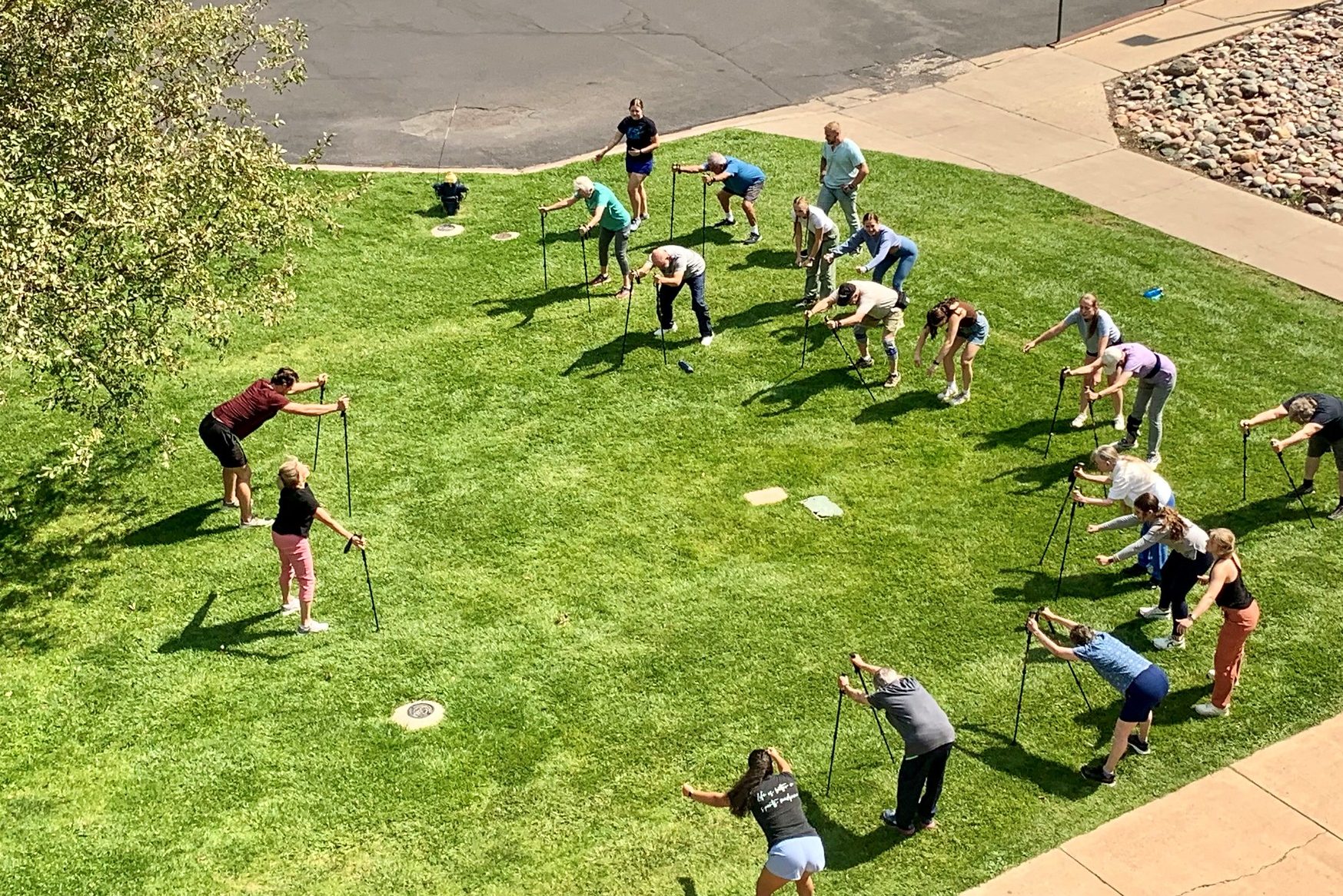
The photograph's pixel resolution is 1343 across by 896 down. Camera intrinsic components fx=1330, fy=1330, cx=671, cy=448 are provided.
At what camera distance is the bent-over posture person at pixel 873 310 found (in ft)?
54.3

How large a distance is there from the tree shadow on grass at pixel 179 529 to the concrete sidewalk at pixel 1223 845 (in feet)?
29.1

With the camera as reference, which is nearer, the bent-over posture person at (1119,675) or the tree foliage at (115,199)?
the bent-over posture person at (1119,675)

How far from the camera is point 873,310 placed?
16.6m

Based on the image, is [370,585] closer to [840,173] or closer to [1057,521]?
[1057,521]

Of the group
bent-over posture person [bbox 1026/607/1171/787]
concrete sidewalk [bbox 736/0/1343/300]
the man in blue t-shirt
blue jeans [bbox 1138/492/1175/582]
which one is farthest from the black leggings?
the man in blue t-shirt

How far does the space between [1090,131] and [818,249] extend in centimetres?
895

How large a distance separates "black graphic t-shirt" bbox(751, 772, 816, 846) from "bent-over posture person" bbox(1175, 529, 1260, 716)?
419 cm

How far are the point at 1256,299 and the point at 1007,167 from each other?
18.2ft

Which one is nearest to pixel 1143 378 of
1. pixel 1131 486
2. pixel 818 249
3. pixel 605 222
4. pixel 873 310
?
pixel 1131 486

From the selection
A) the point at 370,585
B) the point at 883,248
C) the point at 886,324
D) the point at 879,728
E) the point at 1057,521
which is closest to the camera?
the point at 879,728

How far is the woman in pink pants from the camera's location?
487 inches

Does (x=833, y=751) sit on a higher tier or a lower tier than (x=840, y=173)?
lower

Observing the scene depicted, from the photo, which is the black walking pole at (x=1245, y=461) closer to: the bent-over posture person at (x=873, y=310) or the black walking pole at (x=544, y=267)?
the bent-over posture person at (x=873, y=310)

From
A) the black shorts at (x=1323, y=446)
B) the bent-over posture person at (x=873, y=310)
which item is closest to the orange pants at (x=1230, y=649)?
the black shorts at (x=1323, y=446)
